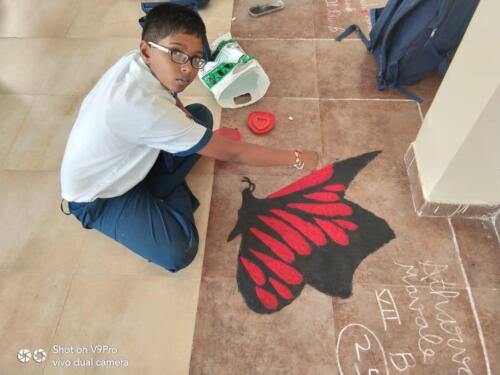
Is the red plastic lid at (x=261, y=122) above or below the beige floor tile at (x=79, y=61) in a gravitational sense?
above

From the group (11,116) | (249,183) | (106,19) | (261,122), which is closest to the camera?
(249,183)

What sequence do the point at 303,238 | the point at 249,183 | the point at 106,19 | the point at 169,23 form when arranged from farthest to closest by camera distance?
1. the point at 106,19
2. the point at 249,183
3. the point at 303,238
4. the point at 169,23

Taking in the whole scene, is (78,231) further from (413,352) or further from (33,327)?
(413,352)

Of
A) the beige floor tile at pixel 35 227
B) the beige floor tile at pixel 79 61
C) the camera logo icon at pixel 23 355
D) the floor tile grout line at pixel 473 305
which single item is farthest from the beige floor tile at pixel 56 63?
the floor tile grout line at pixel 473 305

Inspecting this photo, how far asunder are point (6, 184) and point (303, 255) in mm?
1225

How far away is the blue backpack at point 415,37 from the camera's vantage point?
1.44m

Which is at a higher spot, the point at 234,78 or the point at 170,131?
the point at 170,131

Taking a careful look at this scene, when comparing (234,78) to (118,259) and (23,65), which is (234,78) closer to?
(118,259)

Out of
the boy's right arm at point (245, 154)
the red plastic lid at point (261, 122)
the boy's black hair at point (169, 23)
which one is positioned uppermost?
the boy's black hair at point (169, 23)

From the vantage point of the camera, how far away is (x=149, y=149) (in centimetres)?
113

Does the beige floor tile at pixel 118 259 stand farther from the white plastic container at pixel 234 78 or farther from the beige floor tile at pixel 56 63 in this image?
the beige floor tile at pixel 56 63

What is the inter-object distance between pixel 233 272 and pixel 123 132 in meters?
0.59

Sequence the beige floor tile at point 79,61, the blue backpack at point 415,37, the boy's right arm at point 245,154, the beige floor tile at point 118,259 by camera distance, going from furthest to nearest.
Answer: the beige floor tile at point 79,61
the blue backpack at point 415,37
the beige floor tile at point 118,259
the boy's right arm at point 245,154

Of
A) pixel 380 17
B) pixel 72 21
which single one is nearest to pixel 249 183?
pixel 380 17
